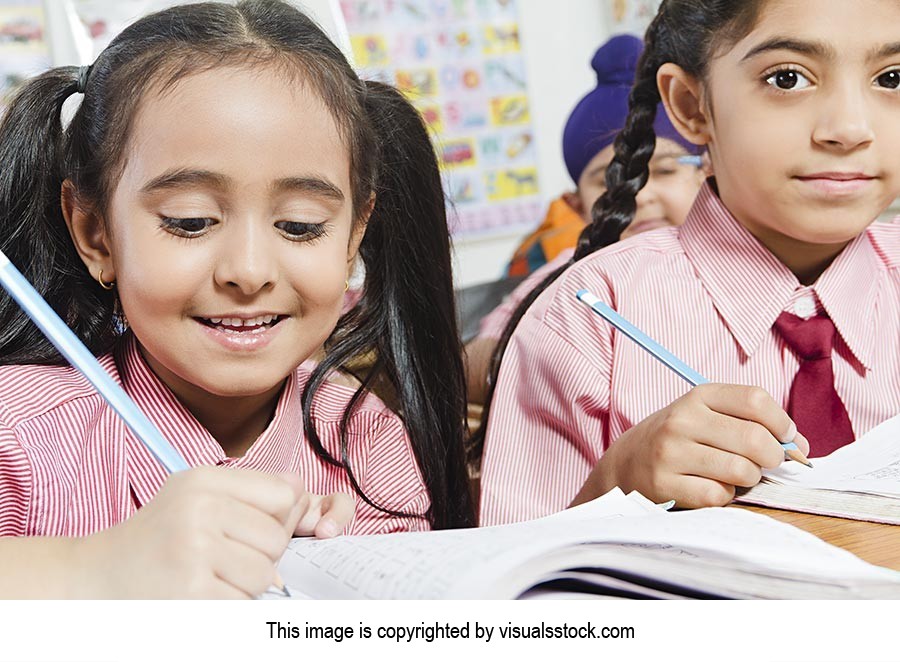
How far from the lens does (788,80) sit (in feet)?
2.85

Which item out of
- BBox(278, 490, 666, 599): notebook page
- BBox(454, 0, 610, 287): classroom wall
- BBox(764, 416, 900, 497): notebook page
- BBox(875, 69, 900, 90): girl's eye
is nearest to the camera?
BBox(278, 490, 666, 599): notebook page

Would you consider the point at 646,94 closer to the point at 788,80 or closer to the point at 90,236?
the point at 788,80

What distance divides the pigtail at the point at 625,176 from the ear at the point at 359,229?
23 centimetres

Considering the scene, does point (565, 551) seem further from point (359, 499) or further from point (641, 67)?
point (641, 67)

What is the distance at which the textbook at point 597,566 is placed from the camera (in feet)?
1.51

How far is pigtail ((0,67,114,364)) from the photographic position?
2.77 feet

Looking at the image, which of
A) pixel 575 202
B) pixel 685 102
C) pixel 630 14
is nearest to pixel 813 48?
pixel 685 102

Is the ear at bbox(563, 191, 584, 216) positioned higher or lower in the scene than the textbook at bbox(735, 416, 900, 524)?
higher

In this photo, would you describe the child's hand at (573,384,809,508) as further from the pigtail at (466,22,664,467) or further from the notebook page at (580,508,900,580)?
the pigtail at (466,22,664,467)

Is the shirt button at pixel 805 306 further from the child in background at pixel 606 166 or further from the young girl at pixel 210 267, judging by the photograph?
the child in background at pixel 606 166

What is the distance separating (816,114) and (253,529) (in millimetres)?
585

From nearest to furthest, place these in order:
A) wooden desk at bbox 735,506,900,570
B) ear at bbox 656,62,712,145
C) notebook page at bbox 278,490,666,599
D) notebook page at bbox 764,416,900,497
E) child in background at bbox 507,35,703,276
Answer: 1. notebook page at bbox 278,490,666,599
2. wooden desk at bbox 735,506,900,570
3. notebook page at bbox 764,416,900,497
4. ear at bbox 656,62,712,145
5. child in background at bbox 507,35,703,276

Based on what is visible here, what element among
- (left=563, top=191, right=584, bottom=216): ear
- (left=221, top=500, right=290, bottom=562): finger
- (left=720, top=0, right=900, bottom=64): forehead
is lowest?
(left=221, top=500, right=290, bottom=562): finger

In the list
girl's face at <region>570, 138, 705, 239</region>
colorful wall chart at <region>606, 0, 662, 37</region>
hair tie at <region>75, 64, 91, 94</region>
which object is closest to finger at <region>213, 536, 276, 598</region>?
hair tie at <region>75, 64, 91, 94</region>
